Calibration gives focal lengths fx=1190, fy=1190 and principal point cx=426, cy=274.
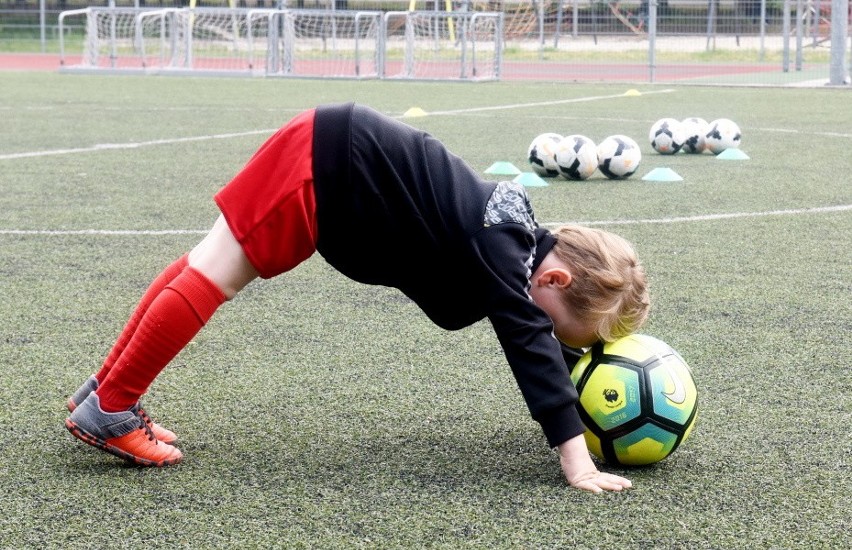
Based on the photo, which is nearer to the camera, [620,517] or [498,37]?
[620,517]

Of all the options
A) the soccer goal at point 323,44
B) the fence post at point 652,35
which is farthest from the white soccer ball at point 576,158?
the soccer goal at point 323,44

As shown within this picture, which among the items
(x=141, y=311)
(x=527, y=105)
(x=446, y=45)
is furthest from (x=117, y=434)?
(x=446, y=45)

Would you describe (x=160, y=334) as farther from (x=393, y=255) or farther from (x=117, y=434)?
(x=393, y=255)

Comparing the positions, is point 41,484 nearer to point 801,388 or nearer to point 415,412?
point 415,412

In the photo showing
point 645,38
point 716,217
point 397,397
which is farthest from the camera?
point 645,38

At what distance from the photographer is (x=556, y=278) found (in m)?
2.63

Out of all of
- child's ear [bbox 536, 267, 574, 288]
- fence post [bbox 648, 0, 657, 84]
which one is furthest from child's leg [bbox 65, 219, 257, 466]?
fence post [bbox 648, 0, 657, 84]

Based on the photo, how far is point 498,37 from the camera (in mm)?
19797

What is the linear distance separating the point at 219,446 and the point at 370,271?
20.7 inches

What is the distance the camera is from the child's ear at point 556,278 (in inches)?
103

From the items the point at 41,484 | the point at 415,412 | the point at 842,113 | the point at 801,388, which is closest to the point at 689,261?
the point at 801,388

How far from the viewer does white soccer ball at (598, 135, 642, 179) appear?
24.3ft

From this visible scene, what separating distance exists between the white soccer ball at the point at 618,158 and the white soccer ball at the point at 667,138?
1.57 m

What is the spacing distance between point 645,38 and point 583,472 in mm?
19601
